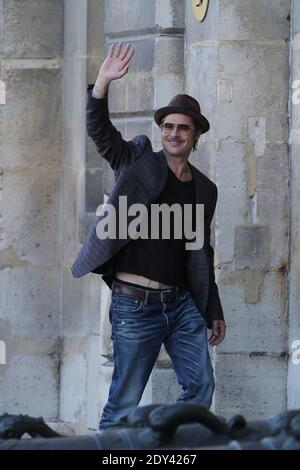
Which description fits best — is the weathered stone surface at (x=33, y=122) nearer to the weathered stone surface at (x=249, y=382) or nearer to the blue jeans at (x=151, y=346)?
the weathered stone surface at (x=249, y=382)

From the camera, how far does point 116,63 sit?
5.87 metres

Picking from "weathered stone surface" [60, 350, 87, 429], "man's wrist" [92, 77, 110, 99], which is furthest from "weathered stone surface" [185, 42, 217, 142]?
"weathered stone surface" [60, 350, 87, 429]

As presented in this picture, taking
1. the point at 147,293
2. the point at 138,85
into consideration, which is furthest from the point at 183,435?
the point at 138,85

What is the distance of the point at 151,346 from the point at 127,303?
21 cm

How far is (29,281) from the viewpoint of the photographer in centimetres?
848

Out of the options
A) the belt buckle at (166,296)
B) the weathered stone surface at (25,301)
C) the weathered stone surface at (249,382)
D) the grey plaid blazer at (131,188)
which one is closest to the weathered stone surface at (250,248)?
the weathered stone surface at (249,382)

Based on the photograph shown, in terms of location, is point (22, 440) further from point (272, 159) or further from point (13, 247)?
point (13, 247)

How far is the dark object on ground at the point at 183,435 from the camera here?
326 centimetres

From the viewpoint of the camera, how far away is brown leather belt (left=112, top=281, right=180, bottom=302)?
5.98 m

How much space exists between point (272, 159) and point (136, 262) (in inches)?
56.4

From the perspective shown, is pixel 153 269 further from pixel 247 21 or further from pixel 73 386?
pixel 73 386

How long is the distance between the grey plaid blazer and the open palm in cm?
9
